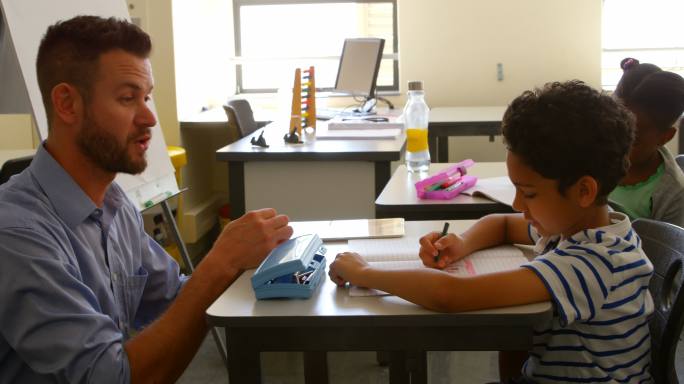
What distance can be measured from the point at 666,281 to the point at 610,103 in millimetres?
367

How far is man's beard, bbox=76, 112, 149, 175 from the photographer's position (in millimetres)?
1397

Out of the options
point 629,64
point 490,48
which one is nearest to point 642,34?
point 490,48

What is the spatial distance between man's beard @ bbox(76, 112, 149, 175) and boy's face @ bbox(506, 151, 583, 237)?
69cm

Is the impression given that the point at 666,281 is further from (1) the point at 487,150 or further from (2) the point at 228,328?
(1) the point at 487,150

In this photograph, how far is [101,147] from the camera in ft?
4.59

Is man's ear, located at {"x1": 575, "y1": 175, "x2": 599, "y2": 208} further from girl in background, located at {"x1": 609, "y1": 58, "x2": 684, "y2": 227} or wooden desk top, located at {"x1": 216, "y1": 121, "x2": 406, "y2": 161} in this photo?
wooden desk top, located at {"x1": 216, "y1": 121, "x2": 406, "y2": 161}

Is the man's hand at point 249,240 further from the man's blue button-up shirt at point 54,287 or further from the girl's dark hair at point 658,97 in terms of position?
the girl's dark hair at point 658,97

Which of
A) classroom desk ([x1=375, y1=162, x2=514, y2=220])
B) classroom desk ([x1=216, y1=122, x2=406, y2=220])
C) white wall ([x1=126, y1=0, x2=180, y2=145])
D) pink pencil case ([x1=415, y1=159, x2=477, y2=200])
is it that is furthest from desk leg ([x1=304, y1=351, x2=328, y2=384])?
white wall ([x1=126, y1=0, x2=180, y2=145])

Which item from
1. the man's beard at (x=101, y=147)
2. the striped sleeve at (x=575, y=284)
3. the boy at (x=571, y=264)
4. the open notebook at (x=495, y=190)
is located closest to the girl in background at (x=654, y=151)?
the open notebook at (x=495, y=190)

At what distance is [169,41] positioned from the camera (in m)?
4.25

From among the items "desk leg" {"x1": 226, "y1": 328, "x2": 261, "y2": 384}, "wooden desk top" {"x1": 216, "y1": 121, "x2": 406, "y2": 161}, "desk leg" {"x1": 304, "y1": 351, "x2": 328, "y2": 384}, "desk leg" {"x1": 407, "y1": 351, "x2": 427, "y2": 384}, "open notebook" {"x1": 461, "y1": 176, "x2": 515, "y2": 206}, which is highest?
"wooden desk top" {"x1": 216, "y1": 121, "x2": 406, "y2": 161}

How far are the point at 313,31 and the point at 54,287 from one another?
167 inches

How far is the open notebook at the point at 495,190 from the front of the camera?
218 centimetres

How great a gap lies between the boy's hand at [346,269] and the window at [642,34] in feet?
13.0
